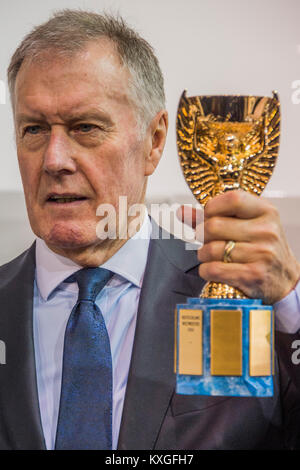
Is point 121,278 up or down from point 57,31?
down

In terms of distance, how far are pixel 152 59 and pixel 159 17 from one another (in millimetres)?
148

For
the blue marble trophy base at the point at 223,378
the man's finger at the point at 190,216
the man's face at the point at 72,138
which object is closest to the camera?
the blue marble trophy base at the point at 223,378

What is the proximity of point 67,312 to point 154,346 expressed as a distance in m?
0.25

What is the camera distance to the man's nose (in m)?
1.22

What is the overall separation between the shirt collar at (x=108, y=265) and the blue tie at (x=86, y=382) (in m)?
0.10

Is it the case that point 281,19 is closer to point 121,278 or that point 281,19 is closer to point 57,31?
point 57,31

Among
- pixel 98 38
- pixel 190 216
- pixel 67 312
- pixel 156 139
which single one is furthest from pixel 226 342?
pixel 98 38

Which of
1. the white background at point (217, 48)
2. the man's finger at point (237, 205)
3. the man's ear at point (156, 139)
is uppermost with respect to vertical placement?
the white background at point (217, 48)

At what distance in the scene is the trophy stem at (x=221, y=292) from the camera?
1.04 meters

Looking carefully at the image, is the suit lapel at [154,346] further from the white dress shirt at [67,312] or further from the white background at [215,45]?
the white background at [215,45]

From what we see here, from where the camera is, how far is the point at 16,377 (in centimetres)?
130

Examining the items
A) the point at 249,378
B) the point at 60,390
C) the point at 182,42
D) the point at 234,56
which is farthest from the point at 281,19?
the point at 60,390

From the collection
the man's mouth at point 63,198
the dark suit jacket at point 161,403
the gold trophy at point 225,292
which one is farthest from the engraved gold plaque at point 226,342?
the man's mouth at point 63,198
